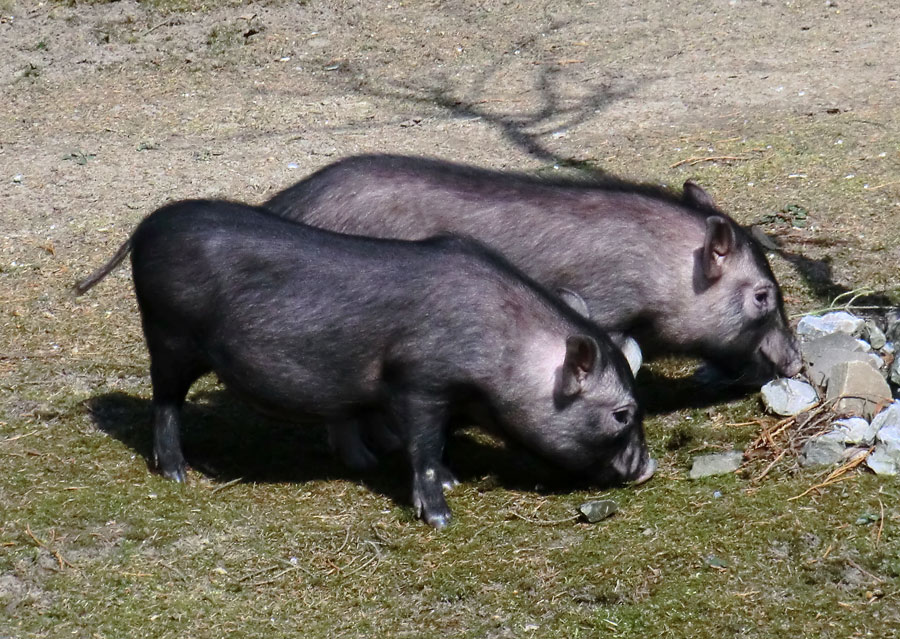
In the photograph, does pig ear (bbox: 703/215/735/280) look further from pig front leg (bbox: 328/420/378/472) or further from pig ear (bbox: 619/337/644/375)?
pig front leg (bbox: 328/420/378/472)

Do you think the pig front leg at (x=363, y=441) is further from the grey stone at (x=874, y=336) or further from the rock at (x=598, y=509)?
the grey stone at (x=874, y=336)

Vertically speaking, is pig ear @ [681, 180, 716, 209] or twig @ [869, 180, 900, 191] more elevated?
pig ear @ [681, 180, 716, 209]

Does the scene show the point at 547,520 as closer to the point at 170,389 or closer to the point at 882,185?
the point at 170,389

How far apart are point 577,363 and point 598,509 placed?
634 mm

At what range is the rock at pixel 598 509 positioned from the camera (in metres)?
5.09

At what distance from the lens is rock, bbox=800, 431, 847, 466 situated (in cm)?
533

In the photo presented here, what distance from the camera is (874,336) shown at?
20.4ft

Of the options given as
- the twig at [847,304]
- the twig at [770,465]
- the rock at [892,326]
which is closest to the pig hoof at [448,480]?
the twig at [770,465]

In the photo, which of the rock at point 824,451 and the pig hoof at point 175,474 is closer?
the rock at point 824,451

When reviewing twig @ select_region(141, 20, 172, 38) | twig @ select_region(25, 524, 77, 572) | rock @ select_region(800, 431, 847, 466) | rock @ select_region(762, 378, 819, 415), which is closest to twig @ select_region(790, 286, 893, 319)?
rock @ select_region(762, 378, 819, 415)

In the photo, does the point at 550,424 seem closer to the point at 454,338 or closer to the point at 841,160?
the point at 454,338

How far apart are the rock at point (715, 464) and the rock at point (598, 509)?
1.60 feet

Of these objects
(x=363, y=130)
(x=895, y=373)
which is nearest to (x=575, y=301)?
(x=895, y=373)

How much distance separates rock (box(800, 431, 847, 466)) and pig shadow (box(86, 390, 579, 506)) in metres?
1.05
